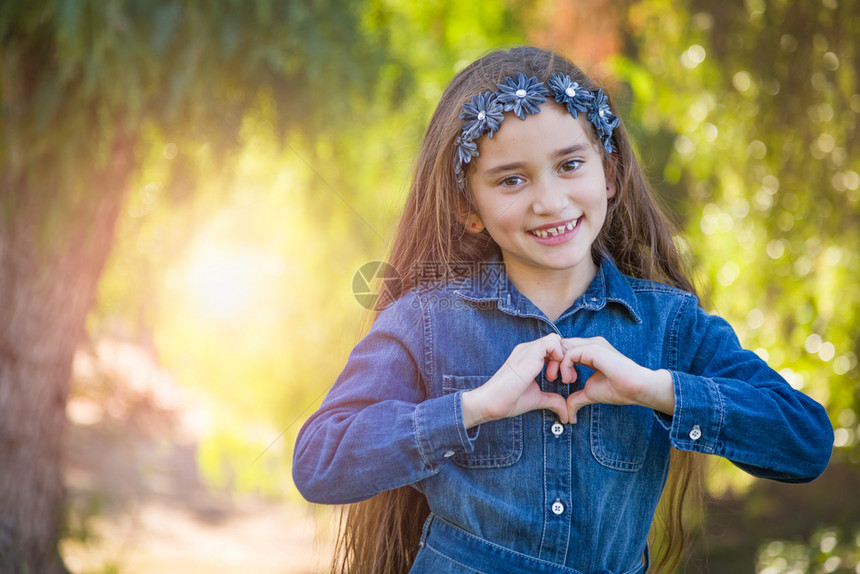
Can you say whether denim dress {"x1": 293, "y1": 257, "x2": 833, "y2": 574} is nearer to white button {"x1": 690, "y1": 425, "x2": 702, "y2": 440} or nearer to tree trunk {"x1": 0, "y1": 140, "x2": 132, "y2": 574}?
white button {"x1": 690, "y1": 425, "x2": 702, "y2": 440}

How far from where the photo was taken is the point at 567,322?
150cm

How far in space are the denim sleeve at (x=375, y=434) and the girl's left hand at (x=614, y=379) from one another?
0.21 metres

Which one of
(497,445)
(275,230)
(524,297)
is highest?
(275,230)

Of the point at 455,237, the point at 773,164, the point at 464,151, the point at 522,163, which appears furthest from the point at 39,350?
the point at 773,164

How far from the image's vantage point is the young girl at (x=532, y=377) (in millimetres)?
1294

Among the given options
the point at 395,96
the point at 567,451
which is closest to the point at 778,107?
the point at 395,96

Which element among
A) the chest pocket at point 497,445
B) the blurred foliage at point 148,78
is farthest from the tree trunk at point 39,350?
the chest pocket at point 497,445

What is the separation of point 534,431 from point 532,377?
17 cm

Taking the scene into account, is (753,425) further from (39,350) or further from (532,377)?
(39,350)

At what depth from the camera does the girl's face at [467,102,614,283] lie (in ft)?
4.68

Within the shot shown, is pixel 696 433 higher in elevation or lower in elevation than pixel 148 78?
lower

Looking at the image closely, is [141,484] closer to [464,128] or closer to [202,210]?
[202,210]

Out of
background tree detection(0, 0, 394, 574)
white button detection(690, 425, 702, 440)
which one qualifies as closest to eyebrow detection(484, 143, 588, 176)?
white button detection(690, 425, 702, 440)

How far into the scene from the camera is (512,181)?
1.46 meters
